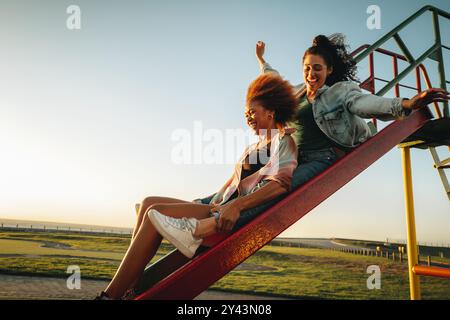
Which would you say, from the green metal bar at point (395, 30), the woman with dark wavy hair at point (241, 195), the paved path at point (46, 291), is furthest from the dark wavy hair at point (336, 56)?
the paved path at point (46, 291)

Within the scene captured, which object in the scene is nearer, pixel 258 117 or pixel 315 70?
pixel 258 117

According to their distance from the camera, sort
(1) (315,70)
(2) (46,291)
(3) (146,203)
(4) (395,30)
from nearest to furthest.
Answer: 1. (3) (146,203)
2. (1) (315,70)
3. (4) (395,30)
4. (2) (46,291)

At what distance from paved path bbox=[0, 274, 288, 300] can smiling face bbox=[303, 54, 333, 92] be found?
4.83 metres

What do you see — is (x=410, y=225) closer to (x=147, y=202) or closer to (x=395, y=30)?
(x=395, y=30)

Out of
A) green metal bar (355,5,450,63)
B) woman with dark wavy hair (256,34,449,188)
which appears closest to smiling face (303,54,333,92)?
woman with dark wavy hair (256,34,449,188)

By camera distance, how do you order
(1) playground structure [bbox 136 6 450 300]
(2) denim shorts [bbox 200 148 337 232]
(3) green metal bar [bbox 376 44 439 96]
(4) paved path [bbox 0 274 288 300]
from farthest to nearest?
(4) paved path [bbox 0 274 288 300]
(3) green metal bar [bbox 376 44 439 96]
(2) denim shorts [bbox 200 148 337 232]
(1) playground structure [bbox 136 6 450 300]

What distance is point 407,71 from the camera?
11.6 ft

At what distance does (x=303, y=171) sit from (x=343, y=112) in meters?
0.57

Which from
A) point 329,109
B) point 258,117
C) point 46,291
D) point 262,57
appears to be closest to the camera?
point 258,117

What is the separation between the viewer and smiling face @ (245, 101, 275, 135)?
7.21 feet

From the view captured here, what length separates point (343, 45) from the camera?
2699 mm

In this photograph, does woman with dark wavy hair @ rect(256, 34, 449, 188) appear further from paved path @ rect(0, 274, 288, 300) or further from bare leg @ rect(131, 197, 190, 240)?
paved path @ rect(0, 274, 288, 300)

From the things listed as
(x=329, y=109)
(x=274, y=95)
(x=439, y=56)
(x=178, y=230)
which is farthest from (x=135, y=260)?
(x=439, y=56)
